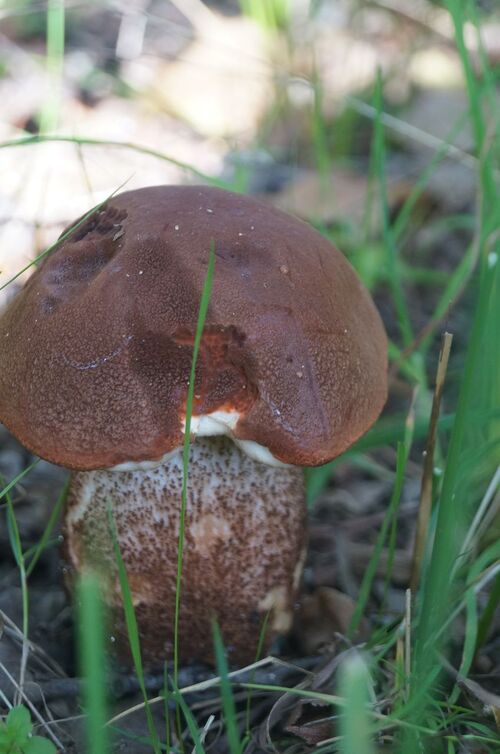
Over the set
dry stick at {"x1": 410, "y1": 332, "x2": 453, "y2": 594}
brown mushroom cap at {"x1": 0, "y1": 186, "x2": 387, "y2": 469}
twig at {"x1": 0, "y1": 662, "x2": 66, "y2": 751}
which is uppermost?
brown mushroom cap at {"x1": 0, "y1": 186, "x2": 387, "y2": 469}

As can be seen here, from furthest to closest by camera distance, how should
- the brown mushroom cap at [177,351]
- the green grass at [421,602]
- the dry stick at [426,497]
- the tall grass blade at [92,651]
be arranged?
the dry stick at [426,497] → the brown mushroom cap at [177,351] → the green grass at [421,602] → the tall grass blade at [92,651]

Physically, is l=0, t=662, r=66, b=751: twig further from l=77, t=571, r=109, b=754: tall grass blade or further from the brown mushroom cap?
l=77, t=571, r=109, b=754: tall grass blade

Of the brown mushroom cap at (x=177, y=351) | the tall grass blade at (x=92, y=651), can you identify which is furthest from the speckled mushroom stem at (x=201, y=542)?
the tall grass blade at (x=92, y=651)

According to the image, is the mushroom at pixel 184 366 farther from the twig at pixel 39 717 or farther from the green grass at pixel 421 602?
the twig at pixel 39 717

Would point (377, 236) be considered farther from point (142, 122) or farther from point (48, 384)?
point (48, 384)

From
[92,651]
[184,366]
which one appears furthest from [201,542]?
[92,651]

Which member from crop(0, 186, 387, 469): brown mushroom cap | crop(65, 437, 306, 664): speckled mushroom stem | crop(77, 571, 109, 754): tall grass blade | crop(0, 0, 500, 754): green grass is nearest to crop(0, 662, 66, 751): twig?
crop(0, 0, 500, 754): green grass

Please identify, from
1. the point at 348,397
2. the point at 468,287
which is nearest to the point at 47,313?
the point at 348,397
